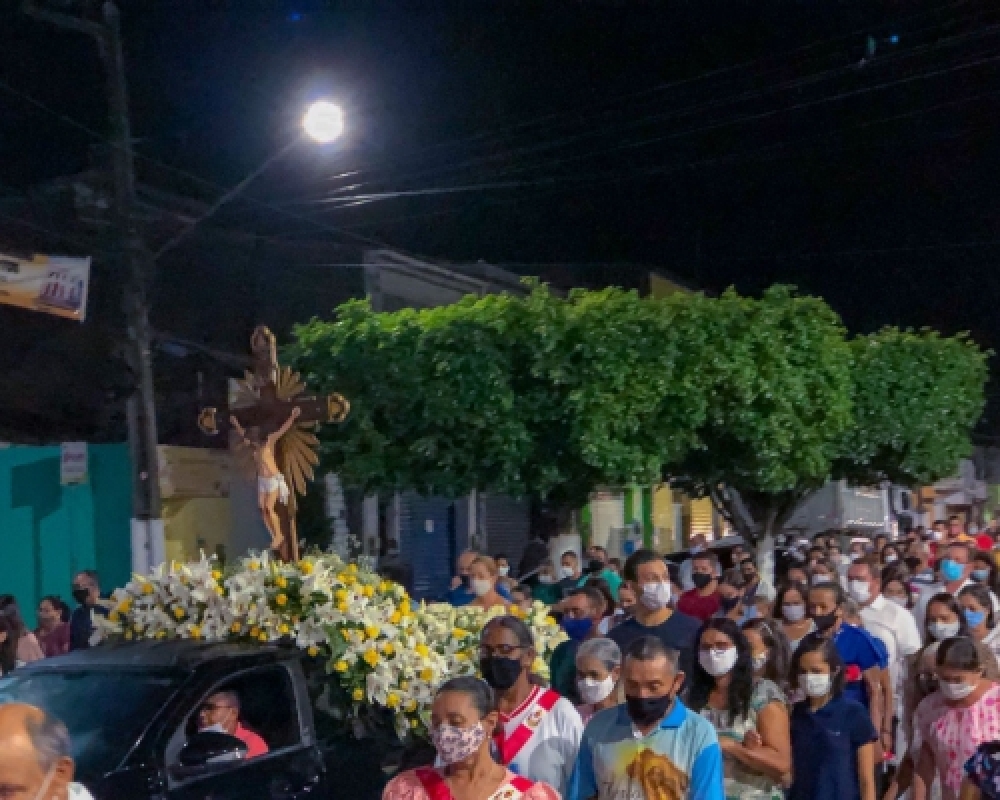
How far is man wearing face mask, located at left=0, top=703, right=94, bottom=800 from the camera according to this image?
9.48 feet

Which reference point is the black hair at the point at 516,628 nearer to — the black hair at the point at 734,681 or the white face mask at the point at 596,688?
the white face mask at the point at 596,688

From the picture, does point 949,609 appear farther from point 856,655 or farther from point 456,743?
point 456,743

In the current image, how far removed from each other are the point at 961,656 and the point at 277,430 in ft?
14.1

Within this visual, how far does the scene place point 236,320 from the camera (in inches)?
917

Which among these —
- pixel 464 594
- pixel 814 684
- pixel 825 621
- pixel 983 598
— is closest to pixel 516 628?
pixel 814 684

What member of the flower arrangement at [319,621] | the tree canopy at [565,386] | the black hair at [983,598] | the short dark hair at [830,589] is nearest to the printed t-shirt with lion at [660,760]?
the flower arrangement at [319,621]

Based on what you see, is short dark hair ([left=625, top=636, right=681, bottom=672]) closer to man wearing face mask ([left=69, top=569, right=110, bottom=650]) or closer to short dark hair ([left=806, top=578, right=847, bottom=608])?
short dark hair ([left=806, top=578, right=847, bottom=608])

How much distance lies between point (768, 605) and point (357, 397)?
8281 millimetres

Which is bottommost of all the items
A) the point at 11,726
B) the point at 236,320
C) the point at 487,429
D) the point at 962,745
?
the point at 962,745

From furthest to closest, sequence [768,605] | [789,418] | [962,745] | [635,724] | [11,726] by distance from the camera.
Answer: [789,418] → [768,605] → [962,745] → [635,724] → [11,726]

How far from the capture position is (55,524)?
59.9 feet

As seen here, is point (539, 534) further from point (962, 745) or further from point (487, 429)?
point (962, 745)

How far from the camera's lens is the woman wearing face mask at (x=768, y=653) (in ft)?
20.7

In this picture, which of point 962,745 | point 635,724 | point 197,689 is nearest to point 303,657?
point 197,689
